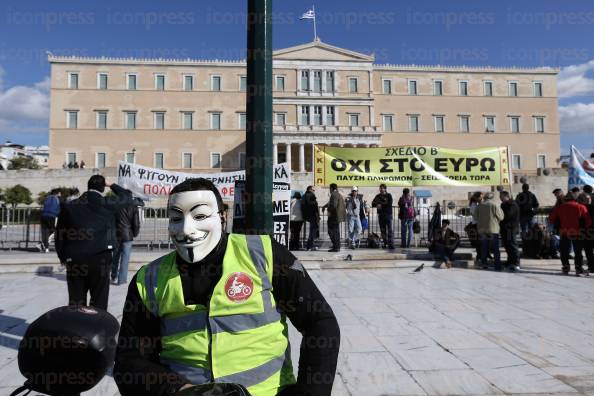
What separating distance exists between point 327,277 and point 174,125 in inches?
1649

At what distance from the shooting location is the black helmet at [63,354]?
1414mm

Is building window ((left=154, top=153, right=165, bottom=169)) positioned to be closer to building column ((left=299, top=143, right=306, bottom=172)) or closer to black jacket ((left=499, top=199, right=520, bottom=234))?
building column ((left=299, top=143, right=306, bottom=172))

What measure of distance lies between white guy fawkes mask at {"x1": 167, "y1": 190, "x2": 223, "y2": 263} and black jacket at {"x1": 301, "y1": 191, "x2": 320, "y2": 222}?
8.66 meters

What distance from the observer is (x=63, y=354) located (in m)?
1.42

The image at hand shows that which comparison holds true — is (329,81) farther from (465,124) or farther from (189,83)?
(465,124)

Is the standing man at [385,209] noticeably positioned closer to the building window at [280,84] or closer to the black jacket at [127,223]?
the black jacket at [127,223]

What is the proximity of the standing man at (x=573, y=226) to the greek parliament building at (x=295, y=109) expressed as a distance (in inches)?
1444

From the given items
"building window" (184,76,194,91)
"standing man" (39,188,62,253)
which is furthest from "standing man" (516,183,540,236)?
"building window" (184,76,194,91)

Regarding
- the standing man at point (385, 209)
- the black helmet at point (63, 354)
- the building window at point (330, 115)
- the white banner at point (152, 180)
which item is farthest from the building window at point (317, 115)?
the black helmet at point (63, 354)

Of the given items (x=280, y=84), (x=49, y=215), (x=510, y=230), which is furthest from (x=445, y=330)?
(x=280, y=84)

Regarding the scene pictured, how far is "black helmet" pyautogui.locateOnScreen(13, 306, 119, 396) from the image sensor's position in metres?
1.41

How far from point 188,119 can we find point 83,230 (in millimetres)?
44576

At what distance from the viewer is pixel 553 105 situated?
50344mm

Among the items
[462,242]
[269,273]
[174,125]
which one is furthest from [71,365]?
[174,125]
